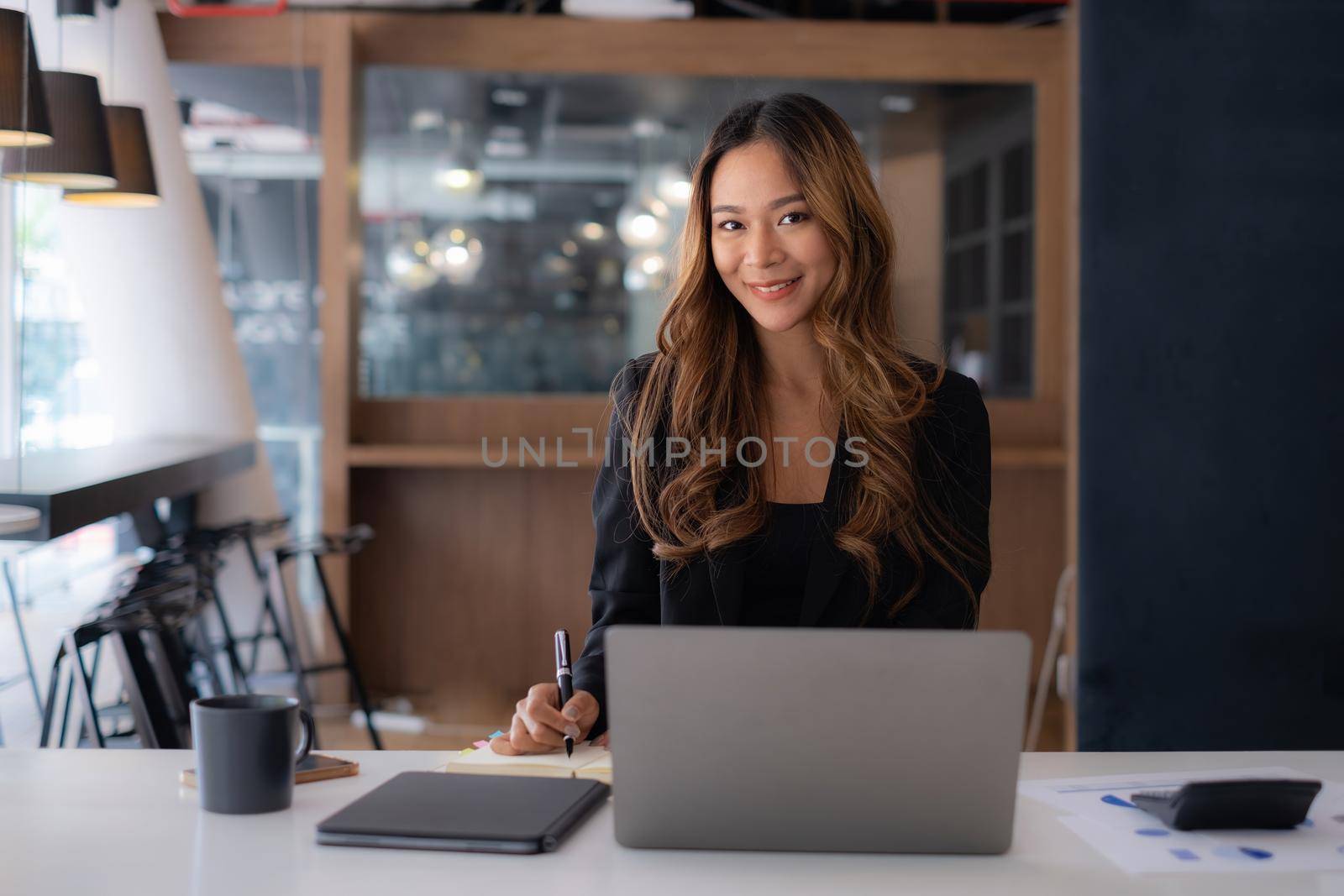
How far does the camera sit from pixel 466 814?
1091 mm

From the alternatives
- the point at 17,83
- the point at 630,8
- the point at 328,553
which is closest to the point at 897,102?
the point at 630,8

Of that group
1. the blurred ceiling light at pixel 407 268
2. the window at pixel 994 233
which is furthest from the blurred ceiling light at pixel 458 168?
the window at pixel 994 233

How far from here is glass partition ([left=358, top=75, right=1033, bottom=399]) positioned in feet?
16.4

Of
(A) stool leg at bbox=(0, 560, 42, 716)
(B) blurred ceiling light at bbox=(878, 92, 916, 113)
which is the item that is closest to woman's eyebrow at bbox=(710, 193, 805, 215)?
(A) stool leg at bbox=(0, 560, 42, 716)

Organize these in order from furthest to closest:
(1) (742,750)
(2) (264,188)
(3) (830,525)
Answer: (2) (264,188) < (3) (830,525) < (1) (742,750)

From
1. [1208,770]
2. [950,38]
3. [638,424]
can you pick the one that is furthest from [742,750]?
[950,38]

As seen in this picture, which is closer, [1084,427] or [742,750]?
[742,750]

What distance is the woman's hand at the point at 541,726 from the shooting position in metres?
1.31

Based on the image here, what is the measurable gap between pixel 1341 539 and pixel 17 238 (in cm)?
376

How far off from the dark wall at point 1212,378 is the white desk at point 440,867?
1732mm

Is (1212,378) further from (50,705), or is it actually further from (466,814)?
(50,705)

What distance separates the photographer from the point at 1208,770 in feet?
4.41

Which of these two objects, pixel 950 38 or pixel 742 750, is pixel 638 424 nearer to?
pixel 742 750

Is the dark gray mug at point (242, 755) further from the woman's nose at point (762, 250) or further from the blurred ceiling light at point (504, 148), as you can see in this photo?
the blurred ceiling light at point (504, 148)
